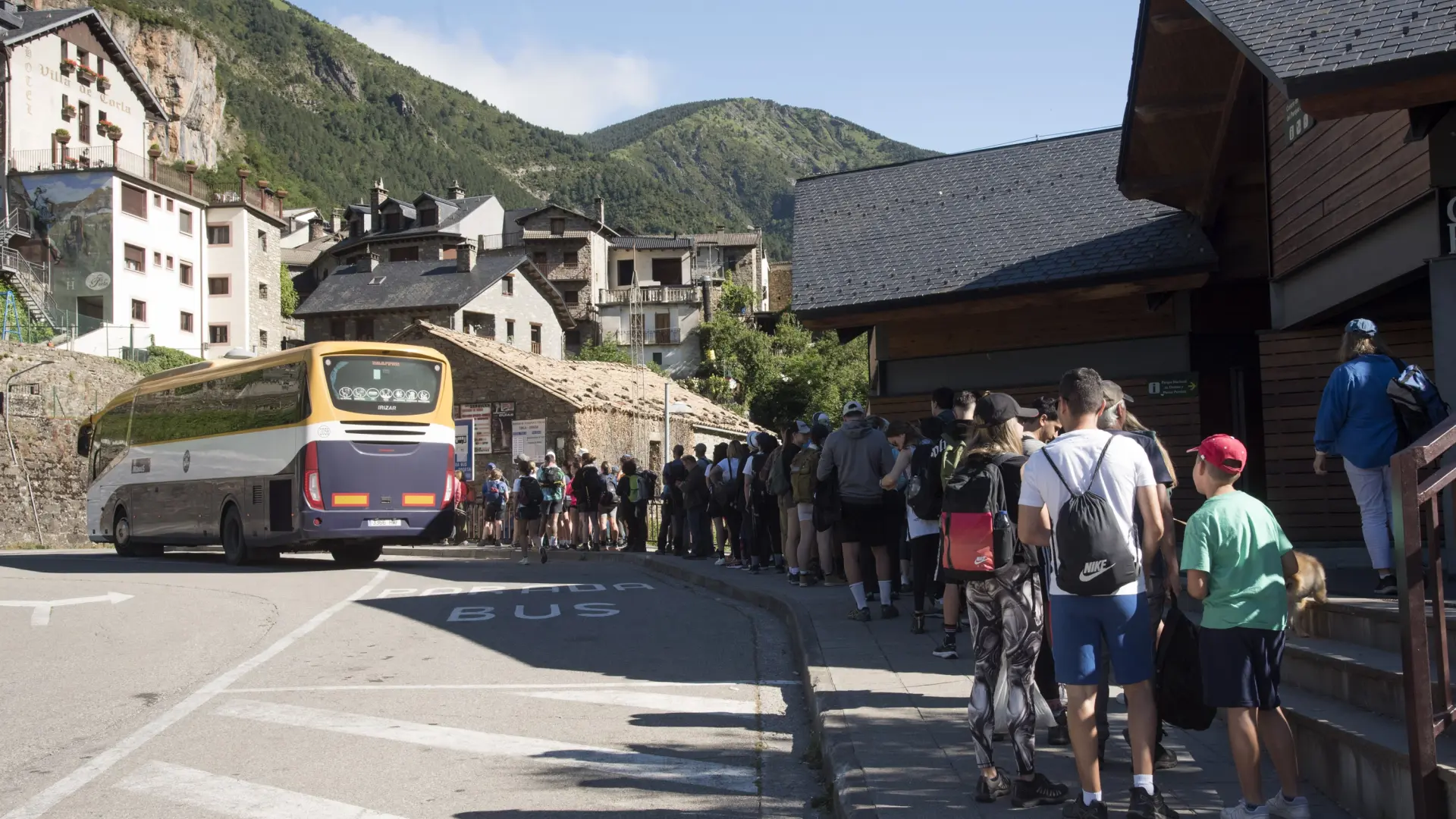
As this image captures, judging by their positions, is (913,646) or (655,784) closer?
(655,784)

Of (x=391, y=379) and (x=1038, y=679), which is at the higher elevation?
(x=391, y=379)

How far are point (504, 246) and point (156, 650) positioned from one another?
7674 cm

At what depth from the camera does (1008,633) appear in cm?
585

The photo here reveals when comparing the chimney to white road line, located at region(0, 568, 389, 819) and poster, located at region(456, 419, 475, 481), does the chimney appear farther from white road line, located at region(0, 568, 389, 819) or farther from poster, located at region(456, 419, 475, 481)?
white road line, located at region(0, 568, 389, 819)

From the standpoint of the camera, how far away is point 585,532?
2652 cm

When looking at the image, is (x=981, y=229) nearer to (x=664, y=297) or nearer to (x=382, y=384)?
(x=382, y=384)

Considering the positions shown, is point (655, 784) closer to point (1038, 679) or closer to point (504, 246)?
point (1038, 679)

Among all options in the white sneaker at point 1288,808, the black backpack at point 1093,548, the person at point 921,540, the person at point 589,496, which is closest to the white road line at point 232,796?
the black backpack at point 1093,548

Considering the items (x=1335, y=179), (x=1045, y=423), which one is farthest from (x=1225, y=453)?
(x=1335, y=179)

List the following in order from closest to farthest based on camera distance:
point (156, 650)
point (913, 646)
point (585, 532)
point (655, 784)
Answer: point (655, 784)
point (913, 646)
point (156, 650)
point (585, 532)

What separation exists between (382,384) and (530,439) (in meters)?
15.0

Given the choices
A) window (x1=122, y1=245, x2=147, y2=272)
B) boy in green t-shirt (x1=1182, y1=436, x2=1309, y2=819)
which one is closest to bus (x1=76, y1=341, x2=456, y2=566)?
boy in green t-shirt (x1=1182, y1=436, x2=1309, y2=819)

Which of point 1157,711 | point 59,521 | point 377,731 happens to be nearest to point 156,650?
point 377,731

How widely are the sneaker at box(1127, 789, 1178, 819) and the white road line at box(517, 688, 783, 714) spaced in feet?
11.9
